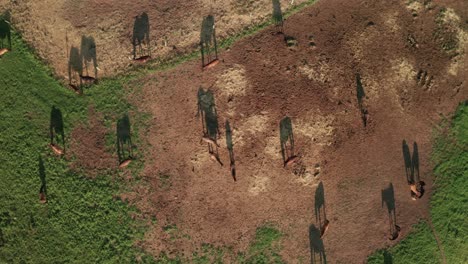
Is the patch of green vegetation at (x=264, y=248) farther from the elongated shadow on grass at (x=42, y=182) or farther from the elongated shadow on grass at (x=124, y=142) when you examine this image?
the elongated shadow on grass at (x=42, y=182)

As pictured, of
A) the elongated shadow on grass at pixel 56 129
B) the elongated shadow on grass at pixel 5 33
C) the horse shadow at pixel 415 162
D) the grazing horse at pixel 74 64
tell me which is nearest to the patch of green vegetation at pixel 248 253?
the elongated shadow on grass at pixel 56 129

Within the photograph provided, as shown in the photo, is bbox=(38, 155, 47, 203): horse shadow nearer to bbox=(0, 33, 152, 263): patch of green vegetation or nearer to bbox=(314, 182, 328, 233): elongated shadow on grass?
bbox=(0, 33, 152, 263): patch of green vegetation

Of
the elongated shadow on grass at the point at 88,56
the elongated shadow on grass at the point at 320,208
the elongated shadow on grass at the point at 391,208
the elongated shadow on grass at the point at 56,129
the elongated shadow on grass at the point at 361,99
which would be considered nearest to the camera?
the elongated shadow on grass at the point at 56,129

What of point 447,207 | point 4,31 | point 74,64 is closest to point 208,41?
point 74,64

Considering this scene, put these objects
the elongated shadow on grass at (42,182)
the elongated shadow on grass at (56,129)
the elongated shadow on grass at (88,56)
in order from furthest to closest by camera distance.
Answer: the elongated shadow on grass at (88,56) → the elongated shadow on grass at (56,129) → the elongated shadow on grass at (42,182)

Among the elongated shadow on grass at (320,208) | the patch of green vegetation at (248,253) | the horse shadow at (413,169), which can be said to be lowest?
the patch of green vegetation at (248,253)

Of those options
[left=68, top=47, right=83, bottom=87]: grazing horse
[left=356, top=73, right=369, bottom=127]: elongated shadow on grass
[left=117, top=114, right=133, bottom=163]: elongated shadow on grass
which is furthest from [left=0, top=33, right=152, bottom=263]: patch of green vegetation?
[left=356, top=73, right=369, bottom=127]: elongated shadow on grass
